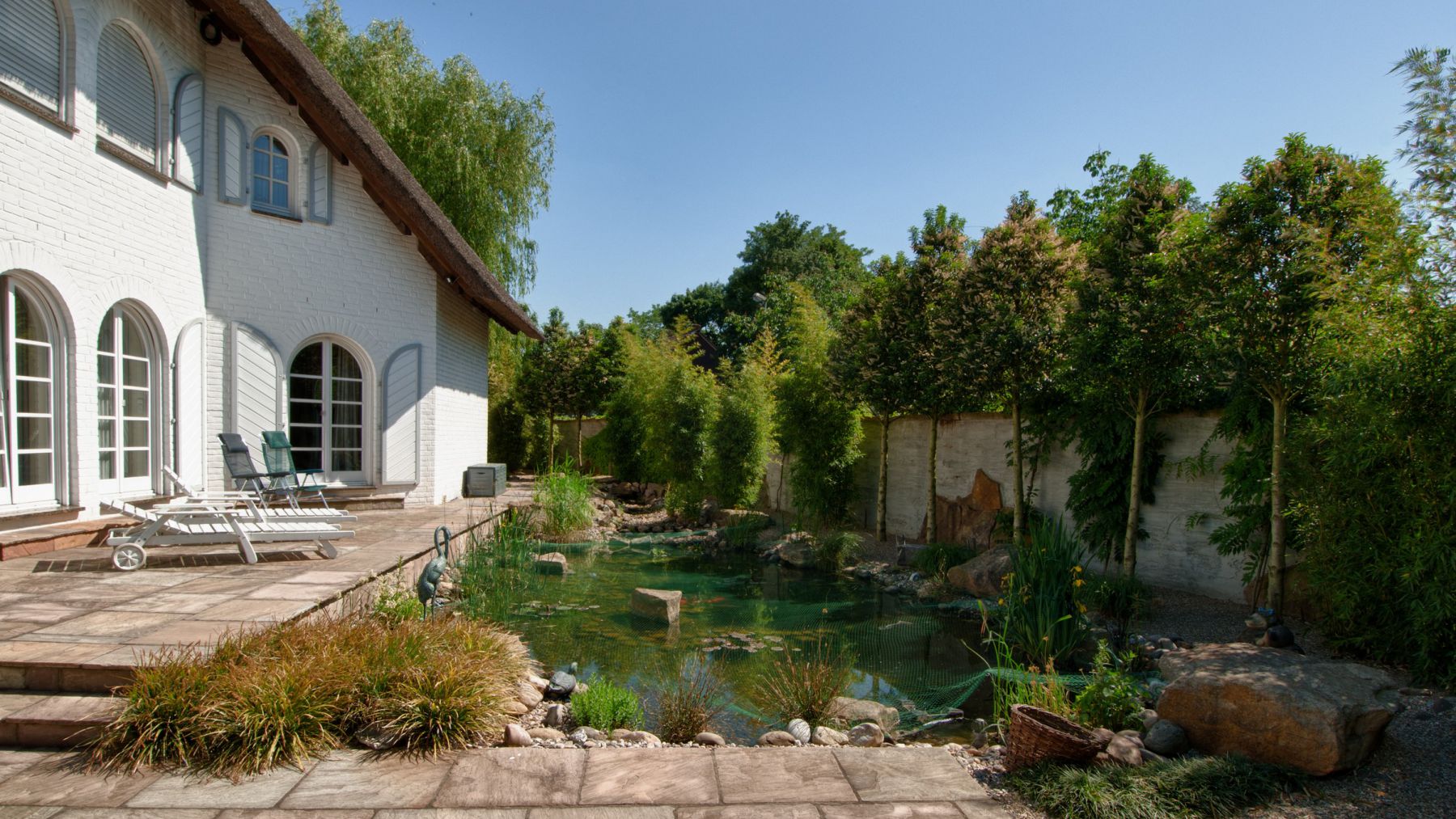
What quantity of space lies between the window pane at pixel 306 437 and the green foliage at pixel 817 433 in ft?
19.7

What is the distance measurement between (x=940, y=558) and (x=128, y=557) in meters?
7.33

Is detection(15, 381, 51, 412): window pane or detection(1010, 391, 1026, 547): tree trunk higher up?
detection(15, 381, 51, 412): window pane

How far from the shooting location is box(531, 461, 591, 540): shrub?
11.2 metres

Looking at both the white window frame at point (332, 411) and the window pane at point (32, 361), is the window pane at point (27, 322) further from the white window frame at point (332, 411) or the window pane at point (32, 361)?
the white window frame at point (332, 411)

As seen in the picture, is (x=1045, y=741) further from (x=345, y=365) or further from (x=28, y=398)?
(x=345, y=365)

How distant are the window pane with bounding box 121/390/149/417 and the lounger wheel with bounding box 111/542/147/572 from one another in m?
2.34

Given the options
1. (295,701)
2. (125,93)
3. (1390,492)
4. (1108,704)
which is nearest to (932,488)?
(1390,492)

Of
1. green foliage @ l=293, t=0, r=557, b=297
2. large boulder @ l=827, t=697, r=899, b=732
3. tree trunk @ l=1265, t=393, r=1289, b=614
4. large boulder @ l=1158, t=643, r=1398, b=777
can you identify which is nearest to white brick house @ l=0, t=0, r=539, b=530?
green foliage @ l=293, t=0, r=557, b=297

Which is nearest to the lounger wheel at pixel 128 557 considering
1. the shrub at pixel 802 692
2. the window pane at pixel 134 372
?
the window pane at pixel 134 372

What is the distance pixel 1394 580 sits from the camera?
4.57 metres

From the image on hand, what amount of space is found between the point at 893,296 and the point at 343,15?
9.95m

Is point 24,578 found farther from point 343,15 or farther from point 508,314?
point 343,15

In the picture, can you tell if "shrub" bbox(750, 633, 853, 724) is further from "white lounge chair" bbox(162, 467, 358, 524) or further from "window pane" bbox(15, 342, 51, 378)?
"window pane" bbox(15, 342, 51, 378)

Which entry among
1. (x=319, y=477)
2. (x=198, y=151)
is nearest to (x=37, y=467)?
(x=319, y=477)
